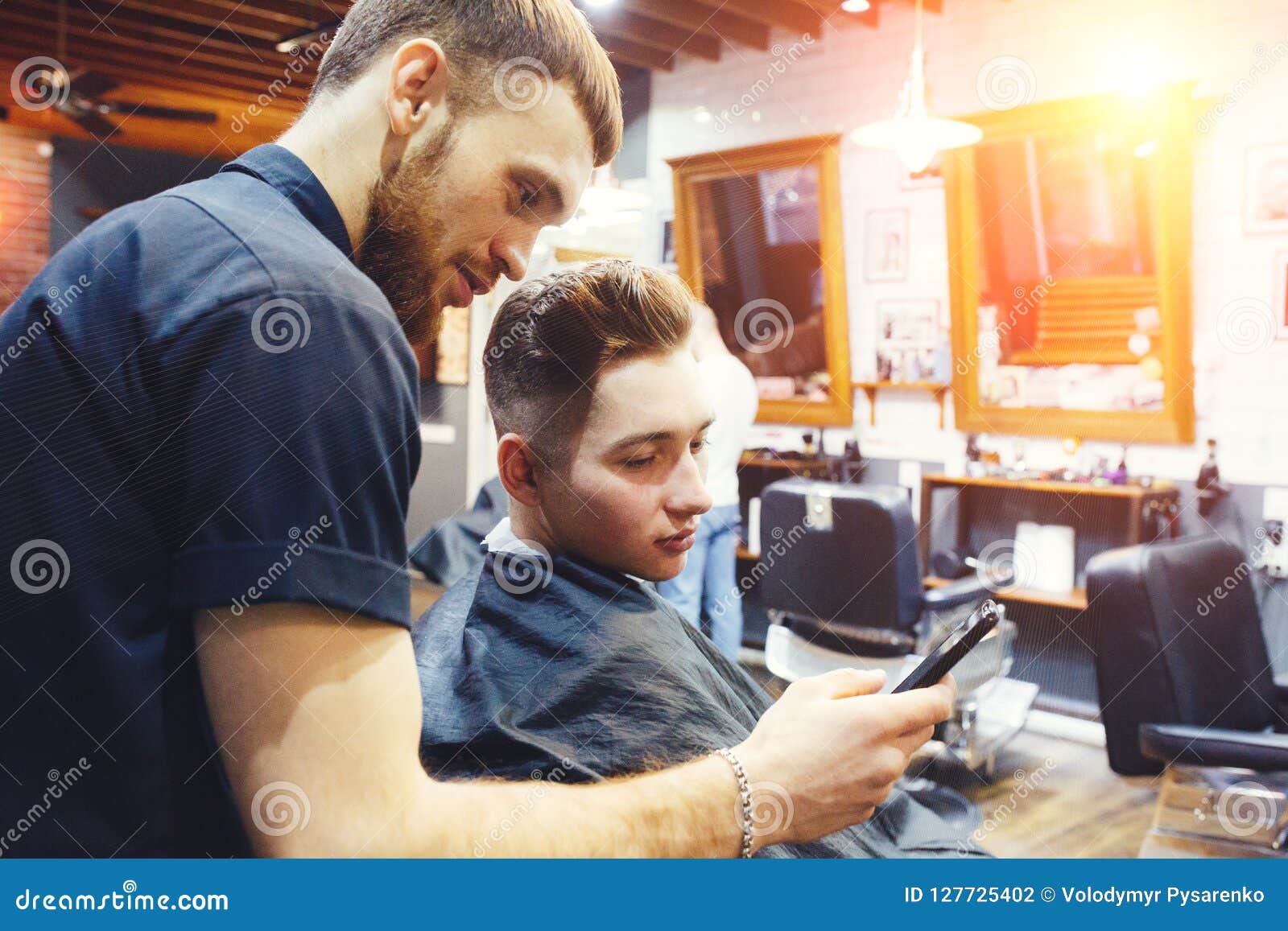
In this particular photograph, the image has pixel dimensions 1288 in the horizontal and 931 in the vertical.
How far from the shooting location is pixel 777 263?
5.46 m

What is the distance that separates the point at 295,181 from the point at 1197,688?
8.09 ft

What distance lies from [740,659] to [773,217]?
7.93ft

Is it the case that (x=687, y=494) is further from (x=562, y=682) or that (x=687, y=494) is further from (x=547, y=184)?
(x=547, y=184)

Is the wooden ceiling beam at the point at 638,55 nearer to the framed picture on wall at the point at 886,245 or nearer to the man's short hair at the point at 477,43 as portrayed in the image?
the framed picture on wall at the point at 886,245

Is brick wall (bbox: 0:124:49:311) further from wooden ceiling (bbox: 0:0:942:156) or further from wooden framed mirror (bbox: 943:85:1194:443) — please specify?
wooden framed mirror (bbox: 943:85:1194:443)

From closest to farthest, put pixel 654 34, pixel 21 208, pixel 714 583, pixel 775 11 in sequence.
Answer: pixel 714 583
pixel 775 11
pixel 654 34
pixel 21 208

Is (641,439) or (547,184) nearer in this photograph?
(547,184)

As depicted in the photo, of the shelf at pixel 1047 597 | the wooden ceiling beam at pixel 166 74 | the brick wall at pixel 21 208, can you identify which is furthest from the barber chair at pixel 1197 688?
the brick wall at pixel 21 208

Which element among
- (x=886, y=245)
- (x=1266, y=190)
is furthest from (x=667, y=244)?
(x=1266, y=190)

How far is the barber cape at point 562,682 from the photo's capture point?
1.20 meters

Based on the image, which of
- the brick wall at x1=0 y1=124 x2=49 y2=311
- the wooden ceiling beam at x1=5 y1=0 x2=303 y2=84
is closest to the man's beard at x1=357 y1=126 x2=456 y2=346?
the wooden ceiling beam at x1=5 y1=0 x2=303 y2=84

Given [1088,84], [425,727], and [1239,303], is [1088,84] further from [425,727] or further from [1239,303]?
[425,727]
